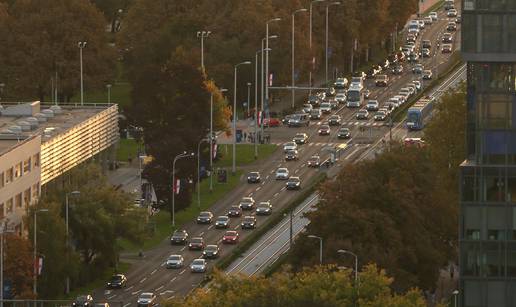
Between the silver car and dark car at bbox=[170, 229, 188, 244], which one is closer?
the silver car

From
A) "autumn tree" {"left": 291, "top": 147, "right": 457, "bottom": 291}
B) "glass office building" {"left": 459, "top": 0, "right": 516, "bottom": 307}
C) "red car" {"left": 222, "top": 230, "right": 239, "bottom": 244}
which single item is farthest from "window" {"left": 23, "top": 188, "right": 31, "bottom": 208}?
"glass office building" {"left": 459, "top": 0, "right": 516, "bottom": 307}

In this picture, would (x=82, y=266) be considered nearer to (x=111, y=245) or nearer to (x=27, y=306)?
(x=111, y=245)

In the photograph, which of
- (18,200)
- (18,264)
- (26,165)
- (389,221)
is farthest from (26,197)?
(389,221)

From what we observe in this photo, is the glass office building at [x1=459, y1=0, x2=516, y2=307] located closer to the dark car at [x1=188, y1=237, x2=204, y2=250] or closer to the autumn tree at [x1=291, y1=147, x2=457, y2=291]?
the autumn tree at [x1=291, y1=147, x2=457, y2=291]

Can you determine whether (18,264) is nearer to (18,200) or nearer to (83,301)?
(83,301)

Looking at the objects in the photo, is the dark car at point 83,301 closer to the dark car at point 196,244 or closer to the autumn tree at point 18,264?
the autumn tree at point 18,264

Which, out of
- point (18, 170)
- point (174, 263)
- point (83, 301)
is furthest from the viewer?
point (18, 170)

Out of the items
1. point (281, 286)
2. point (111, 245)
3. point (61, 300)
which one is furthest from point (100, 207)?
point (281, 286)

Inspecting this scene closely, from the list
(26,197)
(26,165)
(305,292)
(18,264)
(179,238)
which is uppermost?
(305,292)
